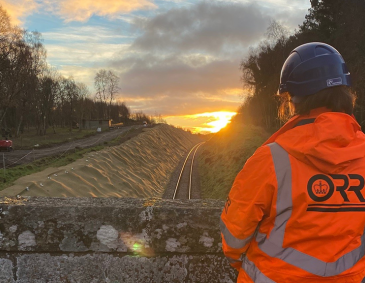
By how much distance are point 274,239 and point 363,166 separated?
0.57 meters

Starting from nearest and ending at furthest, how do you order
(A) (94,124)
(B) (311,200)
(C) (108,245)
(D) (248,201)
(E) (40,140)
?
(B) (311,200) → (D) (248,201) → (C) (108,245) → (E) (40,140) → (A) (94,124)

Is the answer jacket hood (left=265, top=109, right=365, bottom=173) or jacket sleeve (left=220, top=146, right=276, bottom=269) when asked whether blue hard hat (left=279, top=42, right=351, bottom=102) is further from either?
jacket sleeve (left=220, top=146, right=276, bottom=269)

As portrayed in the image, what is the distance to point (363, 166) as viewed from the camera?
1.42 meters

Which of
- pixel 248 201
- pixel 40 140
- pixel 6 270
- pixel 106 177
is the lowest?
pixel 106 177

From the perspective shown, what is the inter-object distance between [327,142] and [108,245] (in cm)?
157

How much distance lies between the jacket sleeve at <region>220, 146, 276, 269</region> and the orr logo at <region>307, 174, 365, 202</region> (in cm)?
18

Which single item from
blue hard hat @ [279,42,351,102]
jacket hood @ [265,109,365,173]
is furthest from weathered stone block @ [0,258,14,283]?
blue hard hat @ [279,42,351,102]

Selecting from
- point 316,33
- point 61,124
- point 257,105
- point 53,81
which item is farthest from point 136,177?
point 61,124

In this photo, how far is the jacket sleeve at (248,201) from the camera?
4.59ft

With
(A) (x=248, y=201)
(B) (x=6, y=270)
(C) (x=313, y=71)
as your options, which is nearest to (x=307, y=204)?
(A) (x=248, y=201)

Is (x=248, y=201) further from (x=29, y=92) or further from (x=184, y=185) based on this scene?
(x=29, y=92)

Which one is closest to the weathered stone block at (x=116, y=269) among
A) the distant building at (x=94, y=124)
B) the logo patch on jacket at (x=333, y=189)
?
the logo patch on jacket at (x=333, y=189)

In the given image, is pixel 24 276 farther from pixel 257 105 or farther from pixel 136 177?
pixel 257 105

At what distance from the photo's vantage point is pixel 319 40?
2988cm
